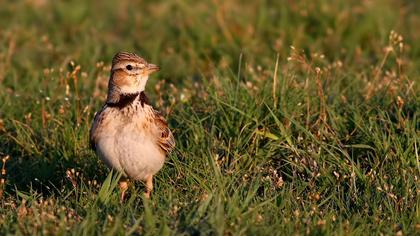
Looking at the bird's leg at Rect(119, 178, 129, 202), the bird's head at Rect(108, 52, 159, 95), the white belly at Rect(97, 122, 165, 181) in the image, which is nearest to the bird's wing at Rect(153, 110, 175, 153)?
the white belly at Rect(97, 122, 165, 181)

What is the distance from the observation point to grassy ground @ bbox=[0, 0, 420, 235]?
6.13 metres

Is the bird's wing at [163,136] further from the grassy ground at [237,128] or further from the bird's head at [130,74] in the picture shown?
the bird's head at [130,74]

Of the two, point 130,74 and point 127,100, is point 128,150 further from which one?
point 130,74

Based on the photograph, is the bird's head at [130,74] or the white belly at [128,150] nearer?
the white belly at [128,150]

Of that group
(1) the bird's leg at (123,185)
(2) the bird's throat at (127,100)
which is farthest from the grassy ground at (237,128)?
(2) the bird's throat at (127,100)

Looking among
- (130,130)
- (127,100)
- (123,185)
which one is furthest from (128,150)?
(123,185)

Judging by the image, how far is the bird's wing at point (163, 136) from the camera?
7.06 m

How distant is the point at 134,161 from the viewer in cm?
682

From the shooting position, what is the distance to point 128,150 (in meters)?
6.78

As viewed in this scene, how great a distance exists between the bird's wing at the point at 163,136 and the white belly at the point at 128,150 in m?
0.16

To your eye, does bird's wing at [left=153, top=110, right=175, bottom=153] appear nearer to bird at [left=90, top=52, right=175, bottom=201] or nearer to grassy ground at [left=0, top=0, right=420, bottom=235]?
bird at [left=90, top=52, right=175, bottom=201]

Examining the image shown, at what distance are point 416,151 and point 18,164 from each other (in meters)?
3.60

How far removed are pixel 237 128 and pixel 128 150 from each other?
1.31 metres

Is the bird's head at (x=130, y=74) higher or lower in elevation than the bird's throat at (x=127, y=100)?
higher
